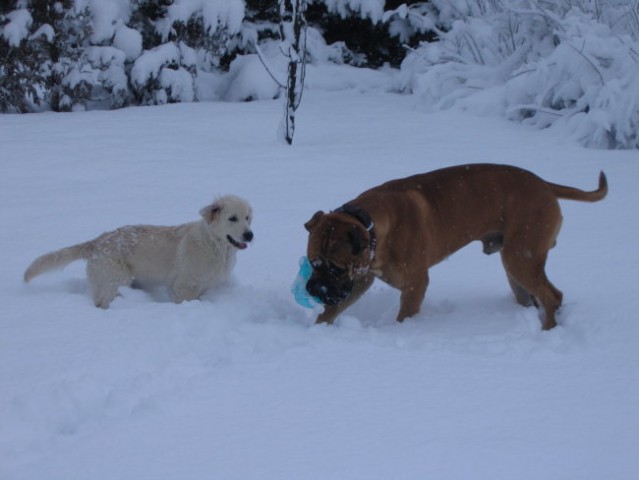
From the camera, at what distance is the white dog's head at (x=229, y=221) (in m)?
5.06

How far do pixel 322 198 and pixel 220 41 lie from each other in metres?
7.08

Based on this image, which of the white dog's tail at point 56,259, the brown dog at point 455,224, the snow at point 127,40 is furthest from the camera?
the snow at point 127,40

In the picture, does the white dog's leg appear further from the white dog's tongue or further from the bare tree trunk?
the bare tree trunk

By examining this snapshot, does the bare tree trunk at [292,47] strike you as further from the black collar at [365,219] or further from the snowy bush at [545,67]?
the black collar at [365,219]

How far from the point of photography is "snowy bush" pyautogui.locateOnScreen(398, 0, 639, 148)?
29.2 feet

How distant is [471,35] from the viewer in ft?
39.3

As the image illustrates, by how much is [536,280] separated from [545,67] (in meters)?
6.31

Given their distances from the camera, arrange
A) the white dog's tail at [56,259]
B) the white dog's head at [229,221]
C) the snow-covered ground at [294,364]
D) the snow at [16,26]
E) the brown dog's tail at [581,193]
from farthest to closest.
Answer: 1. the snow at [16,26]
2. the white dog's head at [229,221]
3. the white dog's tail at [56,259]
4. the brown dog's tail at [581,193]
5. the snow-covered ground at [294,364]

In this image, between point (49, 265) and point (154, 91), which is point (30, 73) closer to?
point (154, 91)

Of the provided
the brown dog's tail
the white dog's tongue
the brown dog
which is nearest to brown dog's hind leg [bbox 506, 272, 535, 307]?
the brown dog

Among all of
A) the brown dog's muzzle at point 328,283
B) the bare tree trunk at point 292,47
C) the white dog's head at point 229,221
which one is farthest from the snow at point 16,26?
the brown dog's muzzle at point 328,283

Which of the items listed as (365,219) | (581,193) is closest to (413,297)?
(365,219)

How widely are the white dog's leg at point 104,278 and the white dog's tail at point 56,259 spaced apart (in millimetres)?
111

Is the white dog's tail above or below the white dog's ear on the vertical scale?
below
